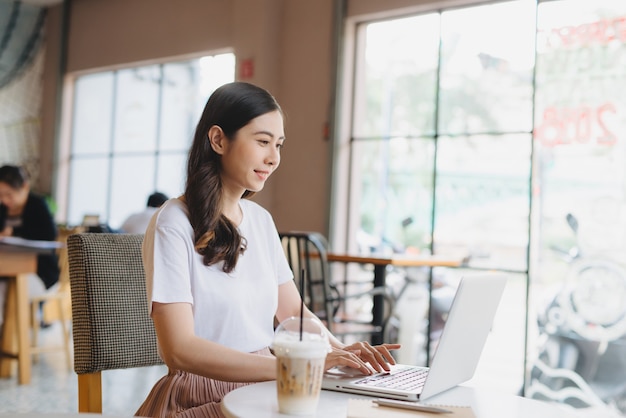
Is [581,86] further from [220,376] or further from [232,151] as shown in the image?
[220,376]

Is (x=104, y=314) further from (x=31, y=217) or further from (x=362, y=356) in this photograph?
(x=31, y=217)

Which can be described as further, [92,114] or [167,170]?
[92,114]

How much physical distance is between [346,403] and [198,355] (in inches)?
12.5

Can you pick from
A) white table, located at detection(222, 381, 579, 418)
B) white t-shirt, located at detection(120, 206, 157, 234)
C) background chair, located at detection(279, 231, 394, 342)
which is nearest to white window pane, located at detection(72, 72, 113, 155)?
white t-shirt, located at detection(120, 206, 157, 234)

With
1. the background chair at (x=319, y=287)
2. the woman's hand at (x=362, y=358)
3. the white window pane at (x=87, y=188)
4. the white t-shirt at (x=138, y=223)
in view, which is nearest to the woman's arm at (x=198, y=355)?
the woman's hand at (x=362, y=358)

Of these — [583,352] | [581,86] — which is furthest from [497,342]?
[581,86]

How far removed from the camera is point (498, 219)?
15.5 feet

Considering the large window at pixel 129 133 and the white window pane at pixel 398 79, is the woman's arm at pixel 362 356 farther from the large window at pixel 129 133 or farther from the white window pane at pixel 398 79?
the large window at pixel 129 133

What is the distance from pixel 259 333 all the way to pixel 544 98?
11.7 ft

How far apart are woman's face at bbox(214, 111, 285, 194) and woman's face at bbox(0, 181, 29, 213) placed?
396cm

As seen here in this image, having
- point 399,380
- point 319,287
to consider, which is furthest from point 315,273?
point 399,380

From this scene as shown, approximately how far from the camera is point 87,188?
8188 mm

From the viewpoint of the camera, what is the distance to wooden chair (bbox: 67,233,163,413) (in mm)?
1479

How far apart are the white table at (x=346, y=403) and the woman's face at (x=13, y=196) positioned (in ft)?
14.3
